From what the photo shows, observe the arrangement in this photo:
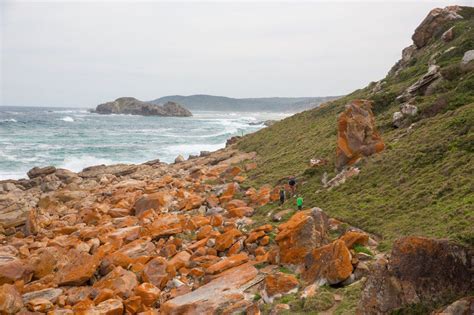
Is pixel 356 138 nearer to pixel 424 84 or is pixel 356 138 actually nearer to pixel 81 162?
pixel 424 84

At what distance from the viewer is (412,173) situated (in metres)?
17.4

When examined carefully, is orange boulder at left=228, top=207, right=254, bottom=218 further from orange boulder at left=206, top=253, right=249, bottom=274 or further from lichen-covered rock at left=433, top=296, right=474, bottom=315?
lichen-covered rock at left=433, top=296, right=474, bottom=315

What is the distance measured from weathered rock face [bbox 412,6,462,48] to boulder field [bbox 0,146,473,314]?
103 feet

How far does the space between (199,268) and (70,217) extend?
13.1 metres

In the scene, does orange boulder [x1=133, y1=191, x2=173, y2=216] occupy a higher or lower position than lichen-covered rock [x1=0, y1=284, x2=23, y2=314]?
higher

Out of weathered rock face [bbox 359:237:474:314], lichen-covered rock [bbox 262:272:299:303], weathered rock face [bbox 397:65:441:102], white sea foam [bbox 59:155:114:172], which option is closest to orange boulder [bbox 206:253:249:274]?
lichen-covered rock [bbox 262:272:299:303]

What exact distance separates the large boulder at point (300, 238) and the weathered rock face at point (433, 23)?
3884 centimetres

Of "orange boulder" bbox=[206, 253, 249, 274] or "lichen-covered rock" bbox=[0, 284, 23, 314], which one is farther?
"orange boulder" bbox=[206, 253, 249, 274]

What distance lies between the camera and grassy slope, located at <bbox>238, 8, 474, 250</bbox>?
13180 mm

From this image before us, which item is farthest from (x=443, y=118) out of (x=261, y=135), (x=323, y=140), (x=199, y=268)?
(x=261, y=135)

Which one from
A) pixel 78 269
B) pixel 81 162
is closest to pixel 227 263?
pixel 78 269

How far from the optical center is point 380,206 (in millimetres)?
15828

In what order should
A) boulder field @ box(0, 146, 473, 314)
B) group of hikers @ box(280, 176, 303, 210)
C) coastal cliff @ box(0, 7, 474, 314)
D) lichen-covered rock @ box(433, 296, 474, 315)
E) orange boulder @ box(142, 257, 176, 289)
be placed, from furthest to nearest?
Answer: group of hikers @ box(280, 176, 303, 210)
orange boulder @ box(142, 257, 176, 289)
coastal cliff @ box(0, 7, 474, 314)
boulder field @ box(0, 146, 473, 314)
lichen-covered rock @ box(433, 296, 474, 315)

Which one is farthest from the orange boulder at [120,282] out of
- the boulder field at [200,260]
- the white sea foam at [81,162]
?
the white sea foam at [81,162]
